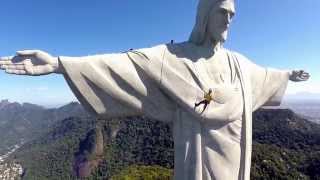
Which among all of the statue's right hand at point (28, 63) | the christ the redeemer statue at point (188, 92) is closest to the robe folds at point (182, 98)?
the christ the redeemer statue at point (188, 92)

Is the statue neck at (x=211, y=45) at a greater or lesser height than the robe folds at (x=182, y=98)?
greater

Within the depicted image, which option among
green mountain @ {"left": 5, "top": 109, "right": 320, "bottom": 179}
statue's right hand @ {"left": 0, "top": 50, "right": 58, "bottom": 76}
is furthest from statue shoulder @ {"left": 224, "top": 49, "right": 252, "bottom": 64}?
green mountain @ {"left": 5, "top": 109, "right": 320, "bottom": 179}

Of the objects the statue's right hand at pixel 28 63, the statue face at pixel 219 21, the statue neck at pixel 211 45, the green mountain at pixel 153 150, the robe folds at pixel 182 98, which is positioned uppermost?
the statue face at pixel 219 21

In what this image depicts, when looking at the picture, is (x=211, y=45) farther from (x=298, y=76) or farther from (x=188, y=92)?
(x=298, y=76)

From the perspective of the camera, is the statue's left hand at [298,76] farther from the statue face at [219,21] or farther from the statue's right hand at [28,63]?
the statue's right hand at [28,63]

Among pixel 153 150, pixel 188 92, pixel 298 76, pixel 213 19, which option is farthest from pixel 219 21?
pixel 153 150

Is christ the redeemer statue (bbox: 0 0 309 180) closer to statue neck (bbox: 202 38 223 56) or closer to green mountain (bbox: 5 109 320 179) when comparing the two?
statue neck (bbox: 202 38 223 56)
